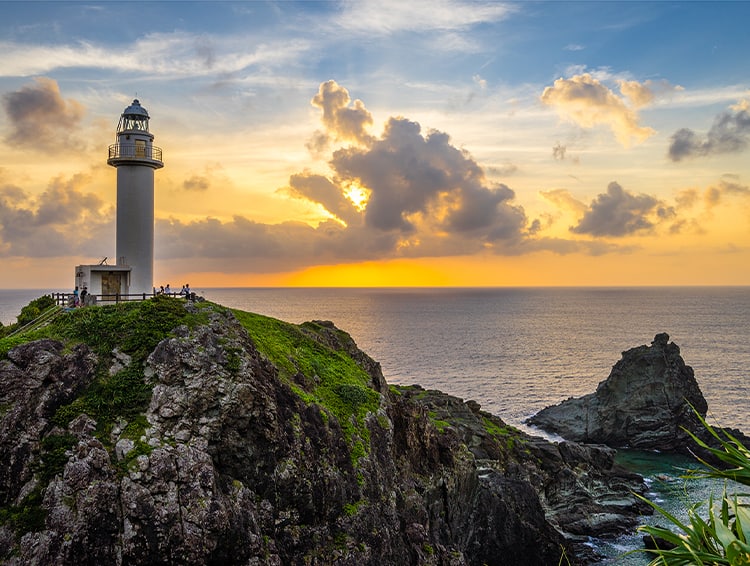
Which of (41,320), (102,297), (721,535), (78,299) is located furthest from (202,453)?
(102,297)

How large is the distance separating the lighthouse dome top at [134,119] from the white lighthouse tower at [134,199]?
0.29 m

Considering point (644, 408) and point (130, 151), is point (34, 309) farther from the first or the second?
point (644, 408)

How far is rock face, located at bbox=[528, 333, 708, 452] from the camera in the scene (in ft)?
221

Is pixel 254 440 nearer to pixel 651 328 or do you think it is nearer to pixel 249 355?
pixel 249 355

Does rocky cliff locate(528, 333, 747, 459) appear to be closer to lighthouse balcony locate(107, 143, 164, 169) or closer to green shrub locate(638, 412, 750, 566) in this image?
lighthouse balcony locate(107, 143, 164, 169)

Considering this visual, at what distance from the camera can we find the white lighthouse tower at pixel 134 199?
41.1 meters

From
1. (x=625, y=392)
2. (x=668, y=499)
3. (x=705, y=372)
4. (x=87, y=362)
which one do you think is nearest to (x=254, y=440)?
(x=87, y=362)

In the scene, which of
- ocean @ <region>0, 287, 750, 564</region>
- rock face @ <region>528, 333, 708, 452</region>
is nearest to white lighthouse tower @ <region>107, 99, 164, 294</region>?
ocean @ <region>0, 287, 750, 564</region>

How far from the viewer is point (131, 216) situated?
41219mm

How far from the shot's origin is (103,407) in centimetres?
2019

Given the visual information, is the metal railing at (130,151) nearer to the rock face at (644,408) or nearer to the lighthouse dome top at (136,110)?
the lighthouse dome top at (136,110)

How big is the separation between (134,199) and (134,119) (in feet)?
19.9

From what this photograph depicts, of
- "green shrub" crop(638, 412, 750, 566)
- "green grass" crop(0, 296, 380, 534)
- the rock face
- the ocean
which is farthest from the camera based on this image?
the ocean

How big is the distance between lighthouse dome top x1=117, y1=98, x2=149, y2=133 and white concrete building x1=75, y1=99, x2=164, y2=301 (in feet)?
1.13
